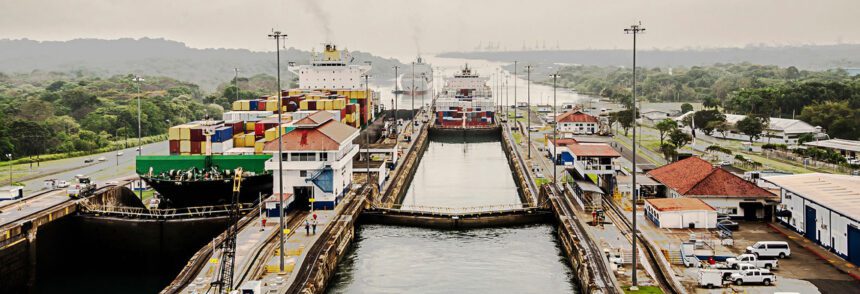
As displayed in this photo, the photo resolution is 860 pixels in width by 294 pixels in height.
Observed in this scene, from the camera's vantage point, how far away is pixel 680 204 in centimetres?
3666

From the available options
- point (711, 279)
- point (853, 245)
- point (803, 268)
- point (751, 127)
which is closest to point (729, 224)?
point (853, 245)

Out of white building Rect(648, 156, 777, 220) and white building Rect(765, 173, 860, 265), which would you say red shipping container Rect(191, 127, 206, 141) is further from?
white building Rect(765, 173, 860, 265)

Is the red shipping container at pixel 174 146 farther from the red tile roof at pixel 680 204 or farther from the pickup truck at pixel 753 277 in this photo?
the pickup truck at pixel 753 277

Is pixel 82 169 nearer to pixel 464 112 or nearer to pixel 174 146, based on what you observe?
pixel 174 146

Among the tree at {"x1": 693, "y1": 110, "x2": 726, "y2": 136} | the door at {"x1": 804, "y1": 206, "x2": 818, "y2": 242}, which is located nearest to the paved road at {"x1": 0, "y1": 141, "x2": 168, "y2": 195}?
the door at {"x1": 804, "y1": 206, "x2": 818, "y2": 242}

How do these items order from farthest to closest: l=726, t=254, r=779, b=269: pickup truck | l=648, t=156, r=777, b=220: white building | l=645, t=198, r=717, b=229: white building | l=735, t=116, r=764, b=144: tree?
1. l=735, t=116, r=764, b=144: tree
2. l=648, t=156, r=777, b=220: white building
3. l=645, t=198, r=717, b=229: white building
4. l=726, t=254, r=779, b=269: pickup truck

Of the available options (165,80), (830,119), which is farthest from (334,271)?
(165,80)

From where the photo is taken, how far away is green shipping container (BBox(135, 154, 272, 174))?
136 ft

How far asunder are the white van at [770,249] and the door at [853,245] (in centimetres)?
219

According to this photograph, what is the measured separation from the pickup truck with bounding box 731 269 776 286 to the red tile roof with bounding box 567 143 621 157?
20.0 m

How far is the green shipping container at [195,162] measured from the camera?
41312mm

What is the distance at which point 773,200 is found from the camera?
38406mm

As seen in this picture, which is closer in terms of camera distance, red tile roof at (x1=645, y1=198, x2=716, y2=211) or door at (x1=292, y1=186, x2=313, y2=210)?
red tile roof at (x1=645, y1=198, x2=716, y2=211)

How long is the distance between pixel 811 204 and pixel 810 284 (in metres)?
8.30
